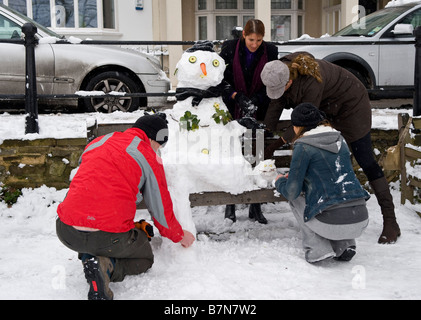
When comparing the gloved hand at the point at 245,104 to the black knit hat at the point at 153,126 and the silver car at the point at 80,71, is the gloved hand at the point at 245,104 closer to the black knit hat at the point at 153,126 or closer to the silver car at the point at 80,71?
the black knit hat at the point at 153,126

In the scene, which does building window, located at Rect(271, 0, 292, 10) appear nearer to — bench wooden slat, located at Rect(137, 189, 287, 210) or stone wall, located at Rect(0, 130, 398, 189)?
stone wall, located at Rect(0, 130, 398, 189)

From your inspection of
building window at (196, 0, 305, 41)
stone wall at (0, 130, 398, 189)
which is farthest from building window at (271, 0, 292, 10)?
stone wall at (0, 130, 398, 189)

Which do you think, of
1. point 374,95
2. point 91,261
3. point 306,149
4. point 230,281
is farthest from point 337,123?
point 374,95

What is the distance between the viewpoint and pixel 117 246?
3.17 m

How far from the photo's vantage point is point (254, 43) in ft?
13.8

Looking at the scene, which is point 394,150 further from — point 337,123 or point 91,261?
point 91,261

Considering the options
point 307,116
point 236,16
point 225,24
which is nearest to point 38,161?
point 307,116

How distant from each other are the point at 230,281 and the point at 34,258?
61.7 inches

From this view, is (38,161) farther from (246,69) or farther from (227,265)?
(227,265)

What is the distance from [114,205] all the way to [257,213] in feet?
6.24

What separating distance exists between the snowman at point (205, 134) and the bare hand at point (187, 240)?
39cm

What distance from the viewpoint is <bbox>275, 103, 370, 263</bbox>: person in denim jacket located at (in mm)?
3479

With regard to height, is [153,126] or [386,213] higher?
[153,126]
